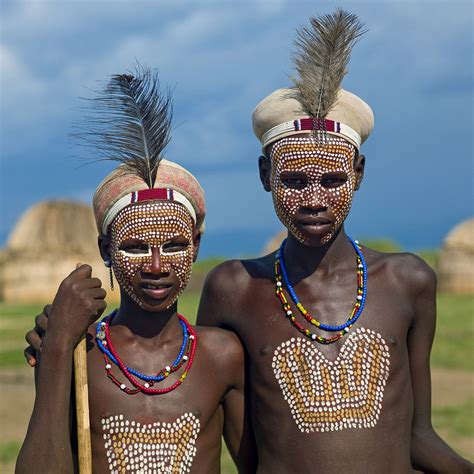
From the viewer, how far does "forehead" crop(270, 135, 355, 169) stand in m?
3.70

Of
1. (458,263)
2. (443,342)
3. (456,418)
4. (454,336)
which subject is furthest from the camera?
(458,263)

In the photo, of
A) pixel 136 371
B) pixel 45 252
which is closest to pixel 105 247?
pixel 136 371

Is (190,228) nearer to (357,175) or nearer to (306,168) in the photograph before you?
(306,168)

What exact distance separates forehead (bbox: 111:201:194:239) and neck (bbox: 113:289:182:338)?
0.30 metres

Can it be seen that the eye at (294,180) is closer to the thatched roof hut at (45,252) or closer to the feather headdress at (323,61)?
the feather headdress at (323,61)

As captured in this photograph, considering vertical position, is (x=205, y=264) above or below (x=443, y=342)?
below

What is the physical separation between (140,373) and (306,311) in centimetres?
80

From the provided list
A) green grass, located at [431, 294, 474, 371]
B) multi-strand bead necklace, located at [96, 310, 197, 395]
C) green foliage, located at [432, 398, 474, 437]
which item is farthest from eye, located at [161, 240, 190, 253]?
green grass, located at [431, 294, 474, 371]

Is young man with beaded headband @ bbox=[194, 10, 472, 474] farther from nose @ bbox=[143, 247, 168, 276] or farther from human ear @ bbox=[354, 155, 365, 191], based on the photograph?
nose @ bbox=[143, 247, 168, 276]

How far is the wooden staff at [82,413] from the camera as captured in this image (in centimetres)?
344

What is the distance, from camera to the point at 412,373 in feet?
13.2

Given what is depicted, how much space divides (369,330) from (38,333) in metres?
1.46

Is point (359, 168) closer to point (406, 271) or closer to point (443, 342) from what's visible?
point (406, 271)

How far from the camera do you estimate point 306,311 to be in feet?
12.6
